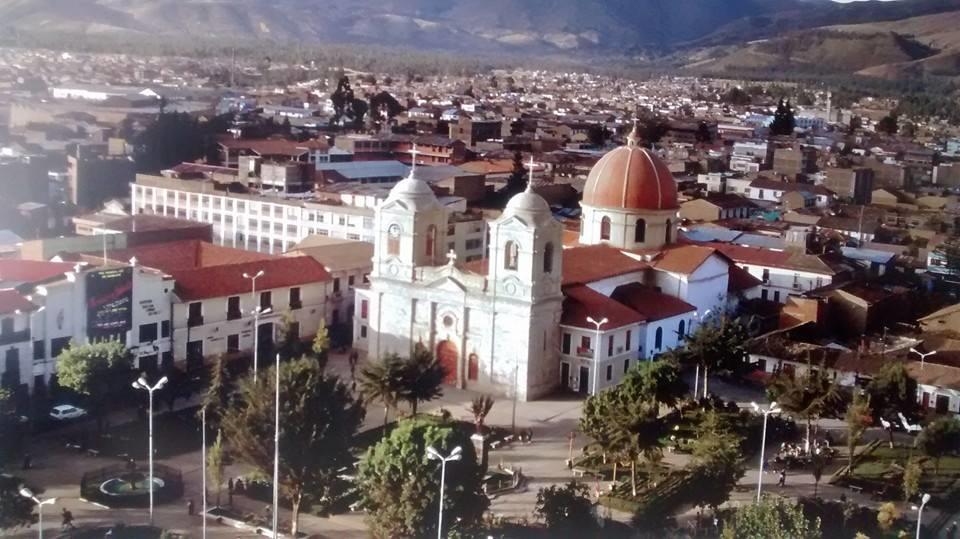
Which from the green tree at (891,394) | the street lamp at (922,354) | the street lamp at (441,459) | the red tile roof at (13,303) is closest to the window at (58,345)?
the red tile roof at (13,303)

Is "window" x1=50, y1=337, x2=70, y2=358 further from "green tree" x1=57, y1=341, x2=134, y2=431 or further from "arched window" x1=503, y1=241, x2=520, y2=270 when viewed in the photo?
"arched window" x1=503, y1=241, x2=520, y2=270

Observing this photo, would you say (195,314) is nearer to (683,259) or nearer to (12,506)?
(12,506)

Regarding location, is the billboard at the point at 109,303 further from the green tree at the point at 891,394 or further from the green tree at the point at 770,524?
the green tree at the point at 891,394

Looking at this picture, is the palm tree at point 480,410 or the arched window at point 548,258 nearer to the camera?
the palm tree at point 480,410

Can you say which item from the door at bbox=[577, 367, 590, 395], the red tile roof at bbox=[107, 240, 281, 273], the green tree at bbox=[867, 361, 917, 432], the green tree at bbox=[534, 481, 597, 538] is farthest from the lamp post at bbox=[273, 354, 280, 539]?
the red tile roof at bbox=[107, 240, 281, 273]

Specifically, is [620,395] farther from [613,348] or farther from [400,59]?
[400,59]

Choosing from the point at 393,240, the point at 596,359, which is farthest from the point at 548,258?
the point at 393,240
